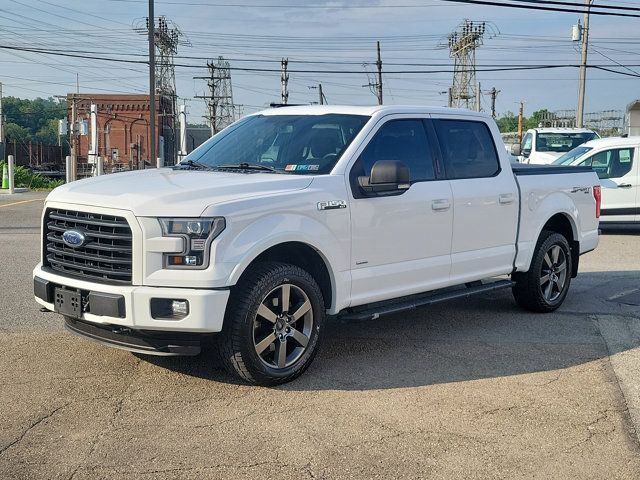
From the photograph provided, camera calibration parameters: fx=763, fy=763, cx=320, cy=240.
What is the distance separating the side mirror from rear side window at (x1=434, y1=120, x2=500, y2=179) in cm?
103

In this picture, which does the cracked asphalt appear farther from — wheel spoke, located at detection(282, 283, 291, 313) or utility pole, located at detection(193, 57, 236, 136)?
utility pole, located at detection(193, 57, 236, 136)

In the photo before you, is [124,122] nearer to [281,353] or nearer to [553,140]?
[553,140]

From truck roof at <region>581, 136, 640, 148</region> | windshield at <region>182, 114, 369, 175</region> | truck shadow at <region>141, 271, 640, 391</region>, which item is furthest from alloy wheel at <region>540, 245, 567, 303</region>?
truck roof at <region>581, 136, 640, 148</region>

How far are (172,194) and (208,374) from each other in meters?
1.43

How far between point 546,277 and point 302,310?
11.3 feet

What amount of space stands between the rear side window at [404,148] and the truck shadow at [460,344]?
4.80ft

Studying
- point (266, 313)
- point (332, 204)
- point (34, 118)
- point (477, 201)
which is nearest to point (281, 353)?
point (266, 313)

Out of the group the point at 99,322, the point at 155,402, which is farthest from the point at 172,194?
the point at 155,402

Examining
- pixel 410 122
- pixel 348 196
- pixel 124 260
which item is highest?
pixel 410 122

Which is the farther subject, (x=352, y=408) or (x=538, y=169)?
(x=538, y=169)

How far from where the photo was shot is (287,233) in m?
5.19

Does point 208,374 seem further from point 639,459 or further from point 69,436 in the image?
point 639,459

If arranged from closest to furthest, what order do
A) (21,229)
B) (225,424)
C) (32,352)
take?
1. (225,424)
2. (32,352)
3. (21,229)

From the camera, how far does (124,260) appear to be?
4.87 m
